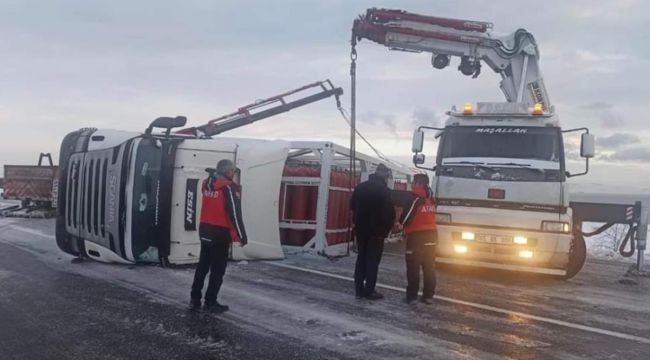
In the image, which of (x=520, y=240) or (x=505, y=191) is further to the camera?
(x=505, y=191)

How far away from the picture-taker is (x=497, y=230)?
30.0 ft

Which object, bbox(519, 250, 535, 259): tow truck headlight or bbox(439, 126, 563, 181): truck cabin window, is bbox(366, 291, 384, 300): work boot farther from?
bbox(439, 126, 563, 181): truck cabin window

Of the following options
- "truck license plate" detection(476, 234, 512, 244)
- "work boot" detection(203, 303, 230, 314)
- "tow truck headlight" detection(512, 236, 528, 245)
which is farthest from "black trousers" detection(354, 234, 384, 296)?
"tow truck headlight" detection(512, 236, 528, 245)

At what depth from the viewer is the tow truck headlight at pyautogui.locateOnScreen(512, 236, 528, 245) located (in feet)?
29.8

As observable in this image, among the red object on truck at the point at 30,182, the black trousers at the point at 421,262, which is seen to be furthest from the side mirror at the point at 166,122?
the red object on truck at the point at 30,182

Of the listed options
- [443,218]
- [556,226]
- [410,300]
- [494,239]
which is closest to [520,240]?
[494,239]

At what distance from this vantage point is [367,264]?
7.58m

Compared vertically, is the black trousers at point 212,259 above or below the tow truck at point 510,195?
below

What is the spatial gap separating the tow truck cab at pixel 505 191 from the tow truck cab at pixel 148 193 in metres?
2.92

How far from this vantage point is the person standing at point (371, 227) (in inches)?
296

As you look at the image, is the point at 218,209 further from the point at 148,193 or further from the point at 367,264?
the point at 148,193

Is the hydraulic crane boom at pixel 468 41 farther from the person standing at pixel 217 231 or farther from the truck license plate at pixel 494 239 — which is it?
the person standing at pixel 217 231

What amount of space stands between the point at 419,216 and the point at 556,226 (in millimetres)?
2656

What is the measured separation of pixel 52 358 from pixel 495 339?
386 centimetres
